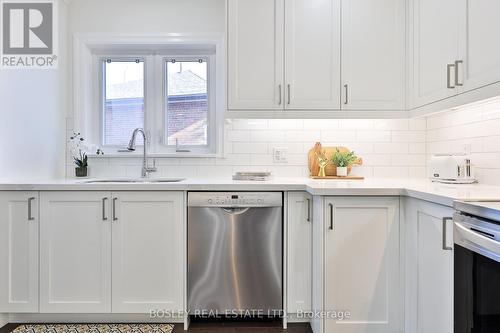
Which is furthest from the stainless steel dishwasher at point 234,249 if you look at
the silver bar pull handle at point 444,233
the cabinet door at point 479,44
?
the cabinet door at point 479,44

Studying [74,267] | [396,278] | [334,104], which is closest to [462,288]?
[396,278]

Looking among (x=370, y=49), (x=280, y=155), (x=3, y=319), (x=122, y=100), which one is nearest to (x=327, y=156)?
(x=280, y=155)

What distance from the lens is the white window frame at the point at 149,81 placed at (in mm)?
2600

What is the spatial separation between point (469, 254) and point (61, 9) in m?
3.07

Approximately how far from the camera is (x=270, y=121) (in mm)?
2576

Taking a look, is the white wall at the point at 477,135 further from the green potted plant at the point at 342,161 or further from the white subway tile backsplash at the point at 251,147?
the white subway tile backsplash at the point at 251,147

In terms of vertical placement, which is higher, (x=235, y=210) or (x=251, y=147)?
(x=251, y=147)

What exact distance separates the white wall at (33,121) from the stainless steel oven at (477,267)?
2586mm

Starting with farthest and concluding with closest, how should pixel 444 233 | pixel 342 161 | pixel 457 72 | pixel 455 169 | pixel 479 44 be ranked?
1. pixel 342 161
2. pixel 455 169
3. pixel 457 72
4. pixel 479 44
5. pixel 444 233

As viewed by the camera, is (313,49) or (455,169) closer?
(455,169)

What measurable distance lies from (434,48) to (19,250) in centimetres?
280

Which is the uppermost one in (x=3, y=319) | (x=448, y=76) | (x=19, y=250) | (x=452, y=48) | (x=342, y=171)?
(x=452, y=48)
